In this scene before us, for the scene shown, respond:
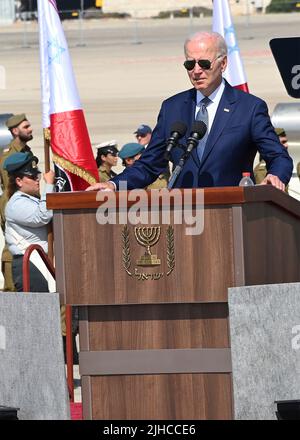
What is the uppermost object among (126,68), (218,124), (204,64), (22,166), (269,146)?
(126,68)

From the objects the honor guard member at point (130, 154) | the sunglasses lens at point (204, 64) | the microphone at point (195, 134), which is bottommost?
the microphone at point (195, 134)

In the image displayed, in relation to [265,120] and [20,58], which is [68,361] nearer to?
[265,120]

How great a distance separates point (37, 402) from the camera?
535 cm

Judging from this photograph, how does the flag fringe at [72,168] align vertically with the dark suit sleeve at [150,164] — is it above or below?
above

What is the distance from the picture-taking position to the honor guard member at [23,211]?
847 cm

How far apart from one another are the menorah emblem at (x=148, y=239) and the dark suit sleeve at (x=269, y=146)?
727mm

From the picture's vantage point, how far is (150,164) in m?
5.95

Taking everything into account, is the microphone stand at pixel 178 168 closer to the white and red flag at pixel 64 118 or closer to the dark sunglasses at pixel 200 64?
the dark sunglasses at pixel 200 64

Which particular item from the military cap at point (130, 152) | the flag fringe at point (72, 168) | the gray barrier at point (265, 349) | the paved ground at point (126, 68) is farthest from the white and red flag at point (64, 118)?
the paved ground at point (126, 68)

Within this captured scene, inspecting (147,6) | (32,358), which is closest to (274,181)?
(32,358)

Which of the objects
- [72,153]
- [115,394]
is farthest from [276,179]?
[72,153]

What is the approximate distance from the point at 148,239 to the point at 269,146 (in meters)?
0.88

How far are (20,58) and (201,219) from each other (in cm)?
3201

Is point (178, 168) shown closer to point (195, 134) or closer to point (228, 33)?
point (195, 134)
